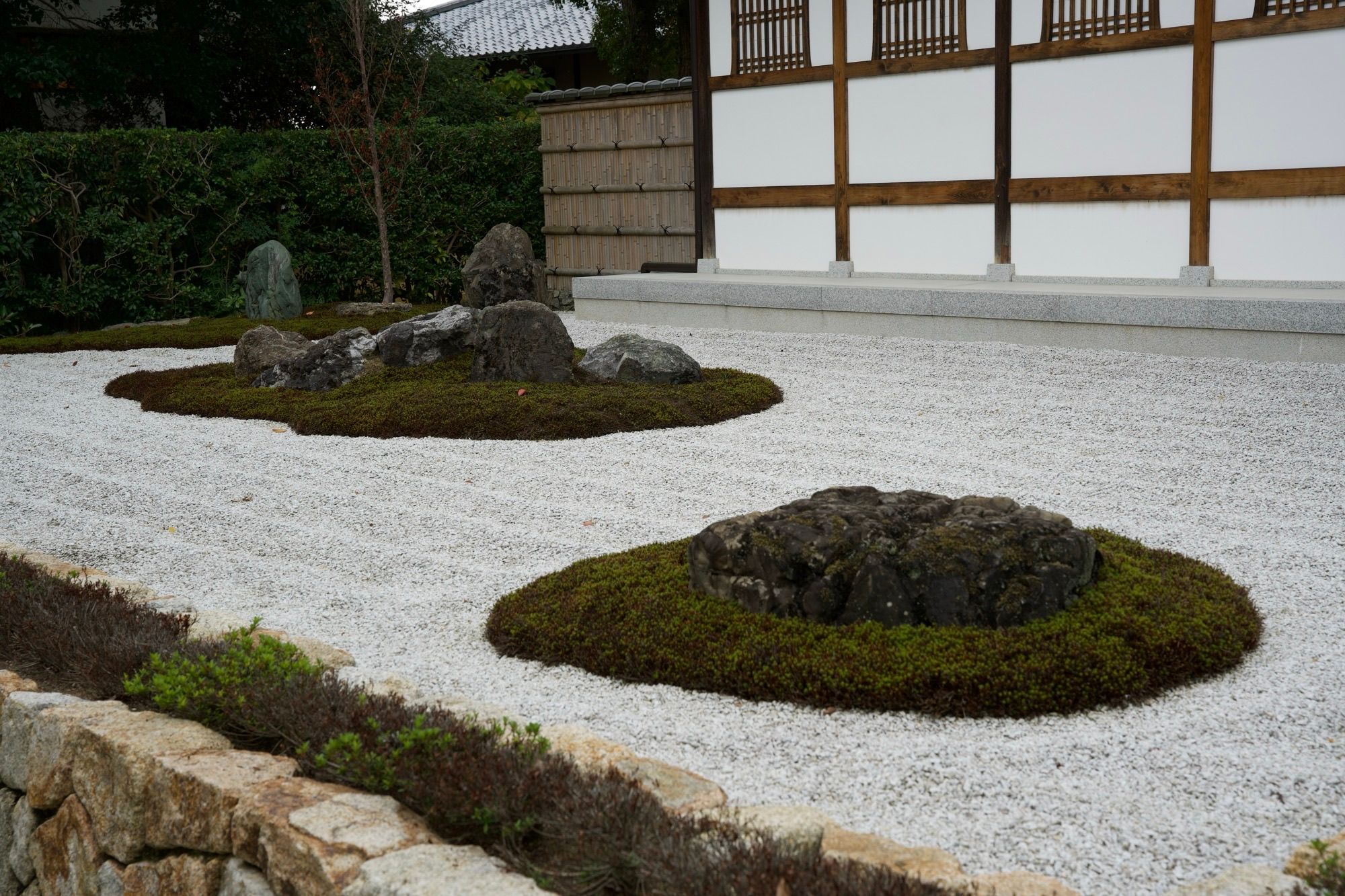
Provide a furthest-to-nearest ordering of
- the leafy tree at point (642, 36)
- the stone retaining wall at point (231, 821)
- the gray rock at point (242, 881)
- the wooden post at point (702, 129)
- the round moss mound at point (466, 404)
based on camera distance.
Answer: the leafy tree at point (642, 36) < the wooden post at point (702, 129) < the round moss mound at point (466, 404) < the gray rock at point (242, 881) < the stone retaining wall at point (231, 821)

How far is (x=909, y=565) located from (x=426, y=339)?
6.03 m

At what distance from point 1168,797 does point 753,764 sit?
94 cm

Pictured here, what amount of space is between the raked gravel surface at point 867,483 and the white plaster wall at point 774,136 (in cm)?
238

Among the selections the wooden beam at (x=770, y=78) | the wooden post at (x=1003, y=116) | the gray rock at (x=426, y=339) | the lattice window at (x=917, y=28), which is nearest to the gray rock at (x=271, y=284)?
the gray rock at (x=426, y=339)

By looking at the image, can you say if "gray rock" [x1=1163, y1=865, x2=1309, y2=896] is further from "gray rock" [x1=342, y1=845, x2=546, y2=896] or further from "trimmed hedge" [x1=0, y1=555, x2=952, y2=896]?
"gray rock" [x1=342, y1=845, x2=546, y2=896]

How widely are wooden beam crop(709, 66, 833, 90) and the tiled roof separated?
1276 centimetres

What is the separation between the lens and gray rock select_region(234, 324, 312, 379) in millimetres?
9328

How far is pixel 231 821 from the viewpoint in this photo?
264 centimetres

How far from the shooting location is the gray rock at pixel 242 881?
2.59 m

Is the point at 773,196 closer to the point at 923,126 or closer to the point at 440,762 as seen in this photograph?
the point at 923,126

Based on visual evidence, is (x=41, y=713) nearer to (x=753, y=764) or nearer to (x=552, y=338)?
(x=753, y=764)

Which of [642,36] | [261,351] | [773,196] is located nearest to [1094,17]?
[773,196]

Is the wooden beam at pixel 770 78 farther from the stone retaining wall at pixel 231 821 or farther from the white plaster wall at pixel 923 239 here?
the stone retaining wall at pixel 231 821

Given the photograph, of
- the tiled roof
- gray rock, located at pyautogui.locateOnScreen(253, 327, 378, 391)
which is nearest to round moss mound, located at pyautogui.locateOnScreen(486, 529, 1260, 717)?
gray rock, located at pyautogui.locateOnScreen(253, 327, 378, 391)
